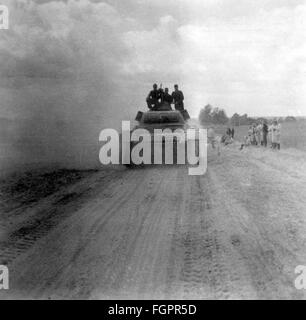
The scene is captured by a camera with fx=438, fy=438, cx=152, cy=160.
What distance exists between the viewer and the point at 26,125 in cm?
2378

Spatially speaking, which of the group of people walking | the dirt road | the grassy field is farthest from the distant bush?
the dirt road

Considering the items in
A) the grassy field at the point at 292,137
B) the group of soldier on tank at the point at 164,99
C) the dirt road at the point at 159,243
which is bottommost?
the dirt road at the point at 159,243

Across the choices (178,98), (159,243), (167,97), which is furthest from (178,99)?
(159,243)

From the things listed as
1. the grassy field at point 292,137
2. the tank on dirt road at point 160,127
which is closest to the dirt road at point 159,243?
the tank on dirt road at point 160,127

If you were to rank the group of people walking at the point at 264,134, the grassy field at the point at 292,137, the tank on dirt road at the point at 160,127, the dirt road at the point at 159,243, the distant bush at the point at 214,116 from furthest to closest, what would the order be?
the distant bush at the point at 214,116, the grassy field at the point at 292,137, the group of people walking at the point at 264,134, the tank on dirt road at the point at 160,127, the dirt road at the point at 159,243

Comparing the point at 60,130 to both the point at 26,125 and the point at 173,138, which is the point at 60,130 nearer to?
the point at 26,125

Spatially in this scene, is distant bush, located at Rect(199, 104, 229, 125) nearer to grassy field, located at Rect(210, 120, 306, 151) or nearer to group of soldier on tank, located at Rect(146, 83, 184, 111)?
grassy field, located at Rect(210, 120, 306, 151)

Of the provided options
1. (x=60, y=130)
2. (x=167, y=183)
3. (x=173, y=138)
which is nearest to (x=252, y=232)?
(x=167, y=183)

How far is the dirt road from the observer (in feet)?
15.5

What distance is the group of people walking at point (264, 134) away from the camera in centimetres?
2038

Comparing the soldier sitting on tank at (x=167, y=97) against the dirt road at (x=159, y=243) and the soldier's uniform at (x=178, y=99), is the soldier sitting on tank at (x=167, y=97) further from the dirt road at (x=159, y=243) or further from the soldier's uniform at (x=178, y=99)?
the dirt road at (x=159, y=243)

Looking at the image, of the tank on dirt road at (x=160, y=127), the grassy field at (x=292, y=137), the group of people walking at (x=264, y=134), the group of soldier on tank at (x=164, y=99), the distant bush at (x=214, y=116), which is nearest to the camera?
the tank on dirt road at (x=160, y=127)

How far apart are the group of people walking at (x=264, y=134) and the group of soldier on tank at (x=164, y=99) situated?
493 centimetres
